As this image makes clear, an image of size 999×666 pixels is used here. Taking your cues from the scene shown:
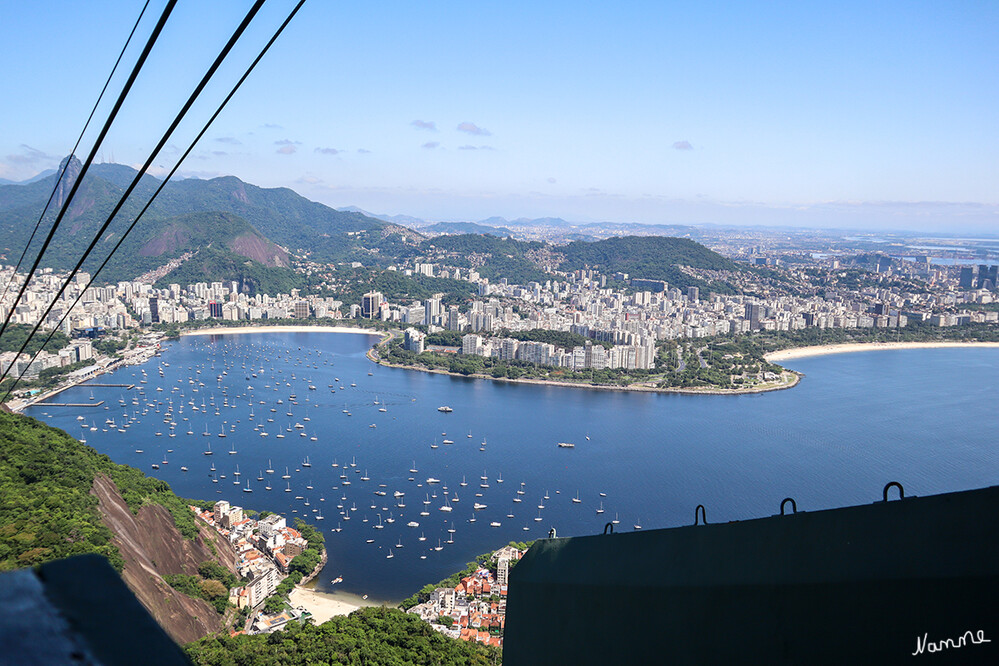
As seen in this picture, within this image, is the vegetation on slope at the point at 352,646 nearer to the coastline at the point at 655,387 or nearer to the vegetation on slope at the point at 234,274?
the coastline at the point at 655,387

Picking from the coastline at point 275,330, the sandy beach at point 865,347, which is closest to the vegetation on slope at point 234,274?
the coastline at point 275,330

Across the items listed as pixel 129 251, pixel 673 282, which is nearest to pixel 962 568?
pixel 673 282

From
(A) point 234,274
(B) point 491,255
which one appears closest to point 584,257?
(B) point 491,255

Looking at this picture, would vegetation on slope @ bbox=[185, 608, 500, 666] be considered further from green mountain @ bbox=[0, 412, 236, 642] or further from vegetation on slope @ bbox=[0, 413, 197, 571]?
vegetation on slope @ bbox=[0, 413, 197, 571]

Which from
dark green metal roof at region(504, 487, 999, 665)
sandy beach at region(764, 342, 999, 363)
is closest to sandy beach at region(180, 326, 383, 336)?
sandy beach at region(764, 342, 999, 363)

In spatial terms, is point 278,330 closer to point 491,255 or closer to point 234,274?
point 234,274
